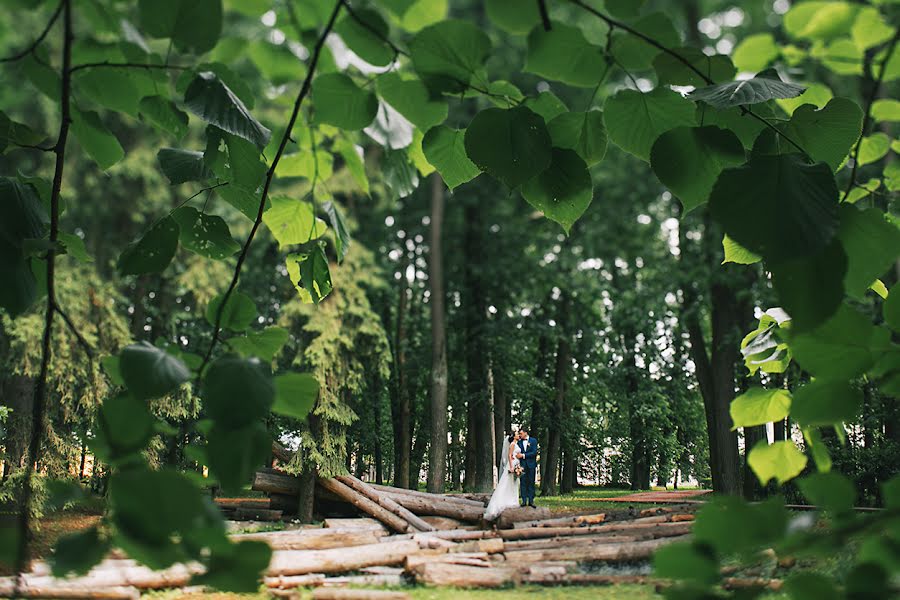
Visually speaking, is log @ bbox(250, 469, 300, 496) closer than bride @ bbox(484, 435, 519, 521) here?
No

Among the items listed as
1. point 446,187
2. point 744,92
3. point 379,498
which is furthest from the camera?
point 379,498

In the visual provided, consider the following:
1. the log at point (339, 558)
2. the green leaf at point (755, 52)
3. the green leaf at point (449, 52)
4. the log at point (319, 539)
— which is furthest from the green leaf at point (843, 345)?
the log at point (319, 539)

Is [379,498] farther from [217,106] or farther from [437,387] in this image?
[217,106]

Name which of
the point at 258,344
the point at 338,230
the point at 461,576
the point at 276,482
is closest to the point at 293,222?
the point at 338,230

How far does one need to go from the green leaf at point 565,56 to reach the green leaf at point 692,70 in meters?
0.03

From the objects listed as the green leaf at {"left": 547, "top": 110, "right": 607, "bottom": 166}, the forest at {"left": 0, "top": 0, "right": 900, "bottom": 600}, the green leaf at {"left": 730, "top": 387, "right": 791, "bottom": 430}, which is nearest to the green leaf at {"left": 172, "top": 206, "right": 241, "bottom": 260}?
the forest at {"left": 0, "top": 0, "right": 900, "bottom": 600}

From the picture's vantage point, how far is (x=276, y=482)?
18.8ft

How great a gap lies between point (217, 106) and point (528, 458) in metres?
5.37

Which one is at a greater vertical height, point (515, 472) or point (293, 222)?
point (293, 222)

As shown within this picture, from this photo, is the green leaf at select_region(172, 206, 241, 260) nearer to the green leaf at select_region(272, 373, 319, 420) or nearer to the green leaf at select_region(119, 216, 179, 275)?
the green leaf at select_region(119, 216, 179, 275)

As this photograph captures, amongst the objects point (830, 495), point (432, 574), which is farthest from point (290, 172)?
point (432, 574)

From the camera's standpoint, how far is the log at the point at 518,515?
5395 mm

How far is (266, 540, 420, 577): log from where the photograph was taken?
11.6 ft

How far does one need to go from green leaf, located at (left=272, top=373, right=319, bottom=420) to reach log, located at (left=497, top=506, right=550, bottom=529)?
18.0 ft
